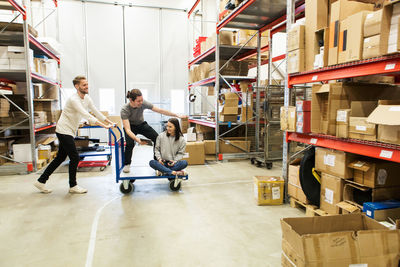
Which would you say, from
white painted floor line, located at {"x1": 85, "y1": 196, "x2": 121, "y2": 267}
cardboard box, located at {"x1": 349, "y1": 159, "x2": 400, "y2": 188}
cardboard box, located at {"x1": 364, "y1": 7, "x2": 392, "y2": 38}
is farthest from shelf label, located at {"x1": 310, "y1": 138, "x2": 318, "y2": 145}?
white painted floor line, located at {"x1": 85, "y1": 196, "x2": 121, "y2": 267}

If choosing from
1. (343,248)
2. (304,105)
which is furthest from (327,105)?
(343,248)

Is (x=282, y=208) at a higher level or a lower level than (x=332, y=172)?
lower

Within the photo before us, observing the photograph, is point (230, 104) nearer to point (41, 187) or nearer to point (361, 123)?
point (361, 123)

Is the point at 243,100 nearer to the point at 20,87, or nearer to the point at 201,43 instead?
the point at 201,43

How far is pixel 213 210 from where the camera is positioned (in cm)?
347

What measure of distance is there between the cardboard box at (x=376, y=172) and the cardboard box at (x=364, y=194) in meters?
0.05

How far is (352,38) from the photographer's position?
245 centimetres

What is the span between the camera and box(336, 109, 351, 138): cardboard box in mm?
2619

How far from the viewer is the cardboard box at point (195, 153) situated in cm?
616

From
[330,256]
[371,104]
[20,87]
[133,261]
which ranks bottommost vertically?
[133,261]

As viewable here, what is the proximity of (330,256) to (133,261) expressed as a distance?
1.59m

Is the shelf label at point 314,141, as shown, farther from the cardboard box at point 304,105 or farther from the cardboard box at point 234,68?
the cardboard box at point 234,68

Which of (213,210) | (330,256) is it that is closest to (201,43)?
(213,210)

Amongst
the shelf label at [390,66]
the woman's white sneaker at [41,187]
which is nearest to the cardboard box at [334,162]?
the shelf label at [390,66]
